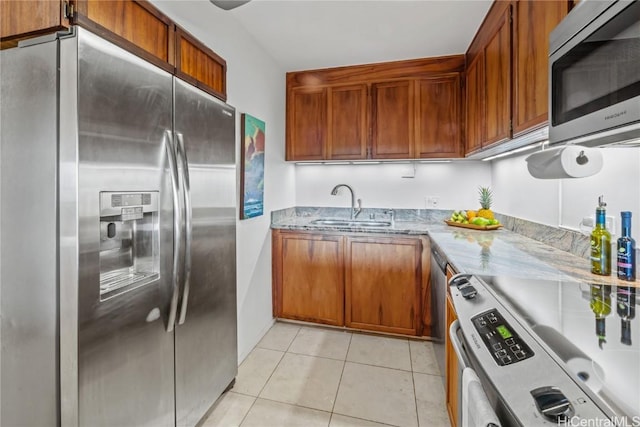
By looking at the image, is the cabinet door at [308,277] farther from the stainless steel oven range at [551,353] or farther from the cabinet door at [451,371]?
the stainless steel oven range at [551,353]

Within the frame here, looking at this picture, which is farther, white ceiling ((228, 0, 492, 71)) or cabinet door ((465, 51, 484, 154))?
cabinet door ((465, 51, 484, 154))

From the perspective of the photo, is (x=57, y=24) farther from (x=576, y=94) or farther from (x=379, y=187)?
(x=379, y=187)

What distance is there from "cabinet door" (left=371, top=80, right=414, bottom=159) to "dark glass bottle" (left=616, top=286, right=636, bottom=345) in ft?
6.67

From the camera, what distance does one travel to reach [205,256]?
60.4 inches

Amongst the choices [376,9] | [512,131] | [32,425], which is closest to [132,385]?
[32,425]

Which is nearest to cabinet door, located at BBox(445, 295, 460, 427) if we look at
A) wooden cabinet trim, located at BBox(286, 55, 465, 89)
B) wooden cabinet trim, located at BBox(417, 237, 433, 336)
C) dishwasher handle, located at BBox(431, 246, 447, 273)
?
dishwasher handle, located at BBox(431, 246, 447, 273)

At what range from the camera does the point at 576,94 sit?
0.96 meters

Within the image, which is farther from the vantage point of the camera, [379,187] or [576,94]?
[379,187]

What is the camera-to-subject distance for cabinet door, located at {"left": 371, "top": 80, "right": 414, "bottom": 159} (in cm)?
286

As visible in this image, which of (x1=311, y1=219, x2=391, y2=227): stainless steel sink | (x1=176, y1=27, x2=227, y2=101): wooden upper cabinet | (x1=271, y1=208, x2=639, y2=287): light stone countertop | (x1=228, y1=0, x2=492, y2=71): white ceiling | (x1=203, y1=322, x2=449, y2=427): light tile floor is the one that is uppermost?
Result: (x1=228, y1=0, x2=492, y2=71): white ceiling

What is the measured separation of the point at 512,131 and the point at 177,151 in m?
1.75

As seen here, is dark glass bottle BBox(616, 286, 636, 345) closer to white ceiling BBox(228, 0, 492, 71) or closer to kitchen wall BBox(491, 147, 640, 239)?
kitchen wall BBox(491, 147, 640, 239)

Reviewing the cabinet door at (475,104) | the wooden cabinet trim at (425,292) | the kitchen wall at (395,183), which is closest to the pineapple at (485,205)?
the kitchen wall at (395,183)

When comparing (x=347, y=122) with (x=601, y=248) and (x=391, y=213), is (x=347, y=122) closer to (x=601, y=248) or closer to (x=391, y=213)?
(x=391, y=213)
